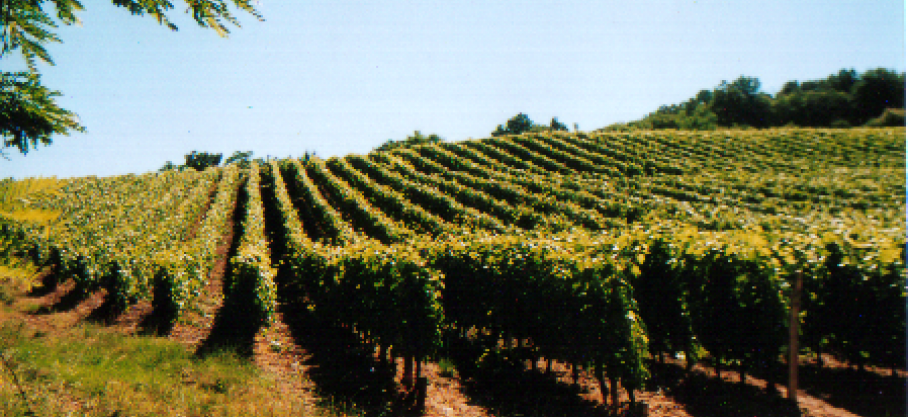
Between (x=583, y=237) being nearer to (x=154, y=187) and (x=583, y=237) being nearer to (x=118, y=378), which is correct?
(x=118, y=378)

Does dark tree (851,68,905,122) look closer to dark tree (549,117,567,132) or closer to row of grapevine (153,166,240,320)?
row of grapevine (153,166,240,320)

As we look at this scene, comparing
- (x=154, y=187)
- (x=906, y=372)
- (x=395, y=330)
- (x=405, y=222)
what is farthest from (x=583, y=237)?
(x=154, y=187)

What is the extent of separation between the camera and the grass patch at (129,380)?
16.4ft

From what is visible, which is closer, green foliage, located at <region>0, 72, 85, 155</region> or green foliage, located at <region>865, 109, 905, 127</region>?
green foliage, located at <region>0, 72, 85, 155</region>

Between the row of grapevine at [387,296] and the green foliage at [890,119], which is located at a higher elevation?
the green foliage at [890,119]

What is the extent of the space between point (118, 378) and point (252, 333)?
4140 mm

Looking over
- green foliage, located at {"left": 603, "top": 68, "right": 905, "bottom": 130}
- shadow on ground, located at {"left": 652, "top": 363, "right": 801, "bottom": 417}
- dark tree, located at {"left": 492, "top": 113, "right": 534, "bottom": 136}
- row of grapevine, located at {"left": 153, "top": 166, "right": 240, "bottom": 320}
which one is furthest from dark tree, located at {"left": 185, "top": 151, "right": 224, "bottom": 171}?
shadow on ground, located at {"left": 652, "top": 363, "right": 801, "bottom": 417}

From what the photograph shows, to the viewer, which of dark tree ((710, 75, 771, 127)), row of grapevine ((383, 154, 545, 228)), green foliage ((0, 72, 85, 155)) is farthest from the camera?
dark tree ((710, 75, 771, 127))

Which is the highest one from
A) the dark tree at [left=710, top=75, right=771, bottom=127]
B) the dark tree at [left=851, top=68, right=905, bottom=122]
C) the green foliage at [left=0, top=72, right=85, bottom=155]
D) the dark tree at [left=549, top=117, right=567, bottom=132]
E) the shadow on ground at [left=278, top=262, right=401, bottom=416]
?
the dark tree at [left=549, top=117, right=567, bottom=132]

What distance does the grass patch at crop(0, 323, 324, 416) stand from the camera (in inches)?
197

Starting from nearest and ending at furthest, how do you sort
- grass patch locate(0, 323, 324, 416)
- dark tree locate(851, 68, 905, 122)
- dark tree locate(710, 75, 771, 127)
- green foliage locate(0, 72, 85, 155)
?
green foliage locate(0, 72, 85, 155) → grass patch locate(0, 323, 324, 416) → dark tree locate(851, 68, 905, 122) → dark tree locate(710, 75, 771, 127)

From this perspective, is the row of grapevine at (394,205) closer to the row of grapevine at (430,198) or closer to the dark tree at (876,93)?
the row of grapevine at (430,198)

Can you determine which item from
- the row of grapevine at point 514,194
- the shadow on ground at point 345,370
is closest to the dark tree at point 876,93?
the row of grapevine at point 514,194

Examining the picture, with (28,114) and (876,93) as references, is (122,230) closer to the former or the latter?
(28,114)
